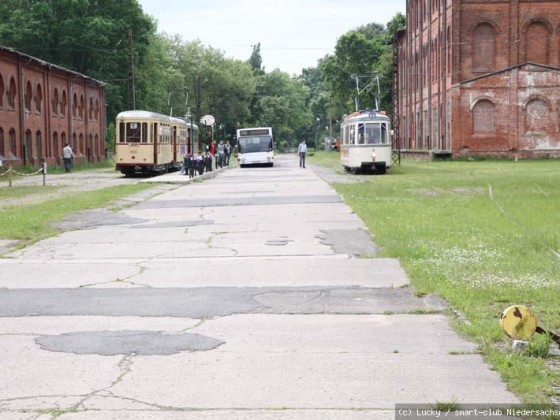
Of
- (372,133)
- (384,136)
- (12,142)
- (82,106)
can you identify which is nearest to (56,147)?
(82,106)

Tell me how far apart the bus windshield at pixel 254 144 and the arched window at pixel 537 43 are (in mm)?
19592

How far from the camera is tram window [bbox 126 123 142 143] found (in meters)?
42.9

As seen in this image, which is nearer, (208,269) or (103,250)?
(208,269)

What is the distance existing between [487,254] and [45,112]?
49.7 m

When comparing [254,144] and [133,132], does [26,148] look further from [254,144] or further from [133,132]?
[254,144]

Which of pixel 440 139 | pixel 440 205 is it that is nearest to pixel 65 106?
pixel 440 139

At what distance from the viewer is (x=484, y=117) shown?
197 ft

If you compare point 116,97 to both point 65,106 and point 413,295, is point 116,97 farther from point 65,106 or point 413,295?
point 413,295

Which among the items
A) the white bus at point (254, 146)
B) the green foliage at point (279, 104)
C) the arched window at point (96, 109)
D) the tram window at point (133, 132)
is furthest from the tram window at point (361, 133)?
the green foliage at point (279, 104)

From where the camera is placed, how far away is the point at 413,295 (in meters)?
9.24

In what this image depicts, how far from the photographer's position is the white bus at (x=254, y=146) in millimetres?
61781

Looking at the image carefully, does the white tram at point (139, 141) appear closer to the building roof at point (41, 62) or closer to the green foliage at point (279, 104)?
the building roof at point (41, 62)

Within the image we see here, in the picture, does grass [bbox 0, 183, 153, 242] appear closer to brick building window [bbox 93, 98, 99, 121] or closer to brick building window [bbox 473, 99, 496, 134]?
brick building window [bbox 473, 99, 496, 134]

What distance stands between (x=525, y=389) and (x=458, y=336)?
172 centimetres
